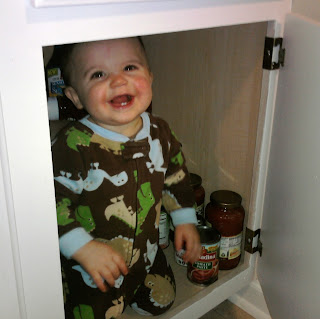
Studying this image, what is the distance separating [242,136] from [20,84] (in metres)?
0.77

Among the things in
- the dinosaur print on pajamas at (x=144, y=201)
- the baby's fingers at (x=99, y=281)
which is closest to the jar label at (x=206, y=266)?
the dinosaur print on pajamas at (x=144, y=201)

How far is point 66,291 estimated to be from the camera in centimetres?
107

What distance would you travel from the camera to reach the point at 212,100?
4.31ft

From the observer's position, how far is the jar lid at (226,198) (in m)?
1.25

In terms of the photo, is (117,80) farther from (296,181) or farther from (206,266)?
(206,266)

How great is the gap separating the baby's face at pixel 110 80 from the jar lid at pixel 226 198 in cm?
40

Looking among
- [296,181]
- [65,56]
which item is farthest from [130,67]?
[296,181]

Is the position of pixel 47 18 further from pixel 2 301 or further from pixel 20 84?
pixel 2 301

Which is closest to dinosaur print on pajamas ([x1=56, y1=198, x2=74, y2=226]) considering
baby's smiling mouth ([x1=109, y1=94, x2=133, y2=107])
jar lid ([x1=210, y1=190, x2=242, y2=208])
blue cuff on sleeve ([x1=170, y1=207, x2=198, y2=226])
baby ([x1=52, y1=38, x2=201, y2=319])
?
baby ([x1=52, y1=38, x2=201, y2=319])

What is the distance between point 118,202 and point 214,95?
0.47 meters

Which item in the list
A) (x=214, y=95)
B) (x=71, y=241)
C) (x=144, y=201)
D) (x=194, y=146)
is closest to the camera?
(x=71, y=241)

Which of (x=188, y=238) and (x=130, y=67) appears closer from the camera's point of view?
(x=130, y=67)

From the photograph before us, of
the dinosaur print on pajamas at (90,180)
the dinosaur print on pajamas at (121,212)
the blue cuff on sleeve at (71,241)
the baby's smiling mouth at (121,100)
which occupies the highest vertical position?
the baby's smiling mouth at (121,100)

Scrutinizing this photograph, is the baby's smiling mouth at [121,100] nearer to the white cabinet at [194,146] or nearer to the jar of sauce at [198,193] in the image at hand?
the white cabinet at [194,146]
